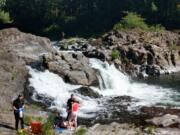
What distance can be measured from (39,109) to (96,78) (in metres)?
13.0

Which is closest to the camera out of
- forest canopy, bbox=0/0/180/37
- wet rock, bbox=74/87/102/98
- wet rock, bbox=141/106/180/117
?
wet rock, bbox=141/106/180/117

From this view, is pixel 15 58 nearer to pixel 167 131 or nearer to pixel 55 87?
pixel 55 87

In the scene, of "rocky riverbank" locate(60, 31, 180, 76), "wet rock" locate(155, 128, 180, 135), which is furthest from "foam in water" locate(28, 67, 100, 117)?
"rocky riverbank" locate(60, 31, 180, 76)

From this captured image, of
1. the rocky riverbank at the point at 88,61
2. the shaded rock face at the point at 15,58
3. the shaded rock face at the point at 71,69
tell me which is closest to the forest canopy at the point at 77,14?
the rocky riverbank at the point at 88,61

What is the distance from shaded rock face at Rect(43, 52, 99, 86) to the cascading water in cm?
82

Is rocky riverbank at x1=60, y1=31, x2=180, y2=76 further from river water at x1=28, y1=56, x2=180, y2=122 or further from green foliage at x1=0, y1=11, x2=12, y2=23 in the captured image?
green foliage at x1=0, y1=11, x2=12, y2=23

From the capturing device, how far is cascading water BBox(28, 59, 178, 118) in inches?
1630

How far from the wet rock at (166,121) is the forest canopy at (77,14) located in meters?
67.4

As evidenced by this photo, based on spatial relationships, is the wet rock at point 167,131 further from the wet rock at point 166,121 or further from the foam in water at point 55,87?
the foam in water at point 55,87

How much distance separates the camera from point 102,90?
49.4 metres

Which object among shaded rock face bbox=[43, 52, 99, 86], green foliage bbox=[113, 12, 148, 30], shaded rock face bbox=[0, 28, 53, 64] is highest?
green foliage bbox=[113, 12, 148, 30]

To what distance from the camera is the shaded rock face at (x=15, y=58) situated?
4028cm

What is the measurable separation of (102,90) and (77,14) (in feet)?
261

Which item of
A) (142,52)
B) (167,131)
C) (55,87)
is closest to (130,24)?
(142,52)
